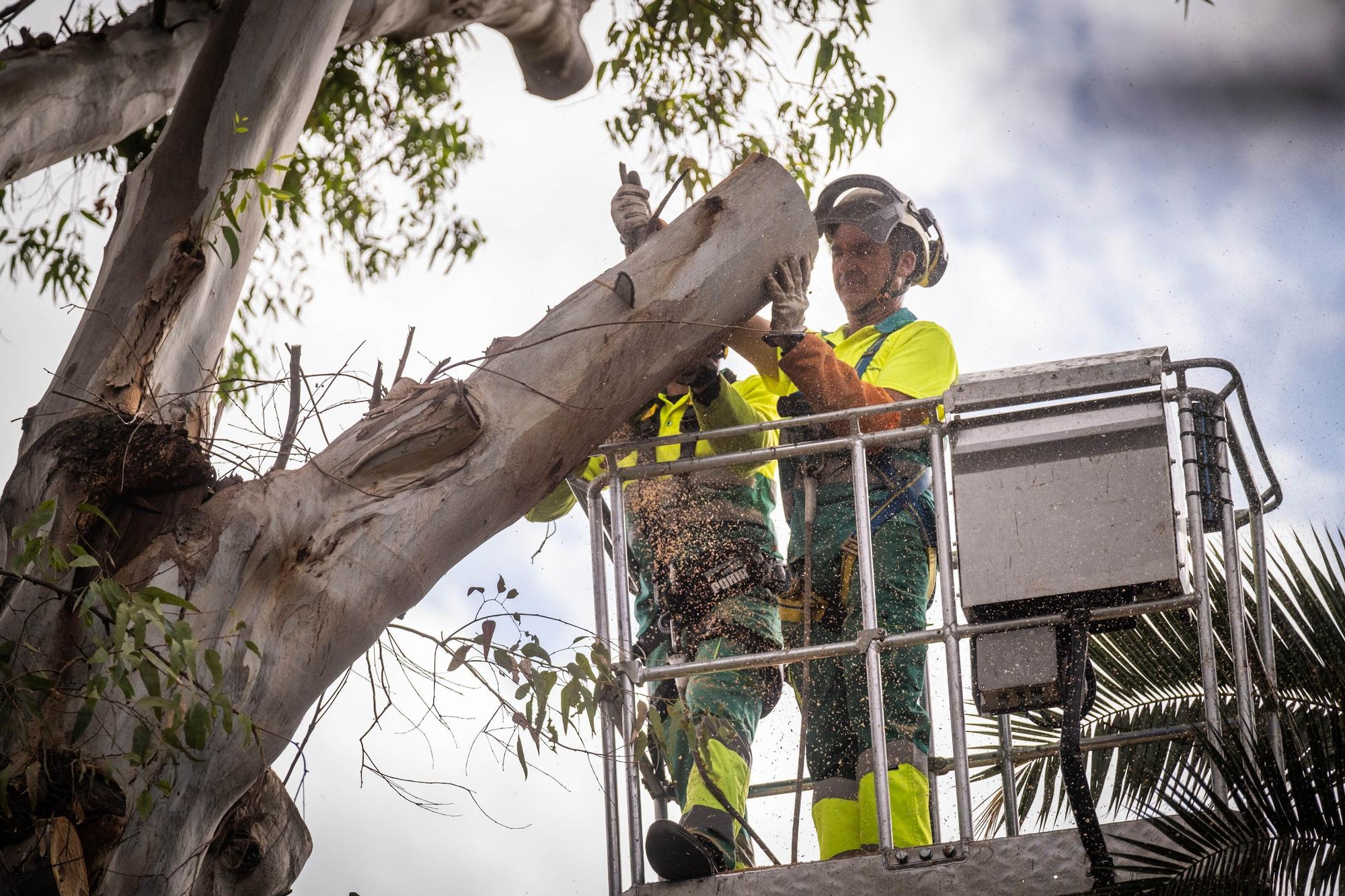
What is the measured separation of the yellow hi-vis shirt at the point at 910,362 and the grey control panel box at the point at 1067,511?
3.29 ft

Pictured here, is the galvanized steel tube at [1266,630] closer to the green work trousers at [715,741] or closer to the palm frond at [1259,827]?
the palm frond at [1259,827]

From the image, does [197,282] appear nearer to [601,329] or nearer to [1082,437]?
[601,329]

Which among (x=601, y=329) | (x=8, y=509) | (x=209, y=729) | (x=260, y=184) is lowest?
(x=209, y=729)

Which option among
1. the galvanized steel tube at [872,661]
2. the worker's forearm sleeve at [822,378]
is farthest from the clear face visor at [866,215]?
the galvanized steel tube at [872,661]

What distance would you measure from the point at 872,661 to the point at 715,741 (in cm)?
70

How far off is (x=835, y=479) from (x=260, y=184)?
6.70ft

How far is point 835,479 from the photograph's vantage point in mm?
5215

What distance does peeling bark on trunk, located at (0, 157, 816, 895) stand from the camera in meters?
3.50

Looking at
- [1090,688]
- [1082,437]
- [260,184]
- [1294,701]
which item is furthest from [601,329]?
[1294,701]

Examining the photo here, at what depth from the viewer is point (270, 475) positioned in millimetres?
3912

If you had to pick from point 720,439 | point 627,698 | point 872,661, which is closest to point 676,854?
point 627,698

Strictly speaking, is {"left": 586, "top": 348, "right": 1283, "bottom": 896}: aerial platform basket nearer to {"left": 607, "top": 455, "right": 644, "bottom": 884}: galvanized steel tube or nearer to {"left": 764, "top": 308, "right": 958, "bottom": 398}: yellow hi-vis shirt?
{"left": 607, "top": 455, "right": 644, "bottom": 884}: galvanized steel tube

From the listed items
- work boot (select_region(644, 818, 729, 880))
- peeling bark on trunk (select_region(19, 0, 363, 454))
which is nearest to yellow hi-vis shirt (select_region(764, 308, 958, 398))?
work boot (select_region(644, 818, 729, 880))

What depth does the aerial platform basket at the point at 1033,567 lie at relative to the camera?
13.4 feet
